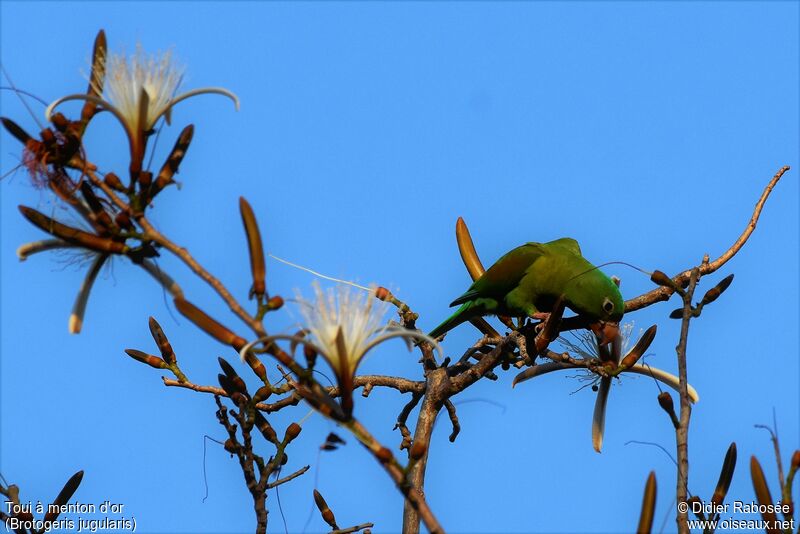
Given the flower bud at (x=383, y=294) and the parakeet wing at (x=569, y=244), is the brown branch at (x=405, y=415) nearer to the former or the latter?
the flower bud at (x=383, y=294)

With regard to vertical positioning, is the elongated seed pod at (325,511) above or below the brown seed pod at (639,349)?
below

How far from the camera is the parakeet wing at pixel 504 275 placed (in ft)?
24.2

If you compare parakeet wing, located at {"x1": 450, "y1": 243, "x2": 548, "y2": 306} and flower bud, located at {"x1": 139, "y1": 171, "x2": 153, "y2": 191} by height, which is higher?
parakeet wing, located at {"x1": 450, "y1": 243, "x2": 548, "y2": 306}

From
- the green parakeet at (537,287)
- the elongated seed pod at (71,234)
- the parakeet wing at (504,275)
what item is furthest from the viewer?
the parakeet wing at (504,275)

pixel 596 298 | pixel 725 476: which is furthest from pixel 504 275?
pixel 725 476

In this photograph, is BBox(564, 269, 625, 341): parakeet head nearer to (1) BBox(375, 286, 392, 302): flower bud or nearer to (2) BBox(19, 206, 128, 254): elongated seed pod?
(1) BBox(375, 286, 392, 302): flower bud

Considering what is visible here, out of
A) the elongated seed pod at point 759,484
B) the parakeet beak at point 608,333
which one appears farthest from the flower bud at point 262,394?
the elongated seed pod at point 759,484

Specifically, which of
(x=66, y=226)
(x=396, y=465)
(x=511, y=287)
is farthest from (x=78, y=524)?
(x=511, y=287)

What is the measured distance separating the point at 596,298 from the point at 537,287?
0.72 meters

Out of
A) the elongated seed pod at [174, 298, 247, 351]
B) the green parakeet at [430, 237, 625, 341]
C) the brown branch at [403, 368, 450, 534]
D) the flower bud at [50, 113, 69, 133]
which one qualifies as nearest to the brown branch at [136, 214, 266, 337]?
the elongated seed pod at [174, 298, 247, 351]

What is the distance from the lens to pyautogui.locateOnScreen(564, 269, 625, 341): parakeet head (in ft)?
22.8

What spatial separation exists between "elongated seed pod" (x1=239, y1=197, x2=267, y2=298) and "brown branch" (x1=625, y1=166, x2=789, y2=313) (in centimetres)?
273

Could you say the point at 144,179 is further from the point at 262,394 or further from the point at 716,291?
the point at 716,291

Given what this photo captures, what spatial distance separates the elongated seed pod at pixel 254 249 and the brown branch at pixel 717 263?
273 cm
